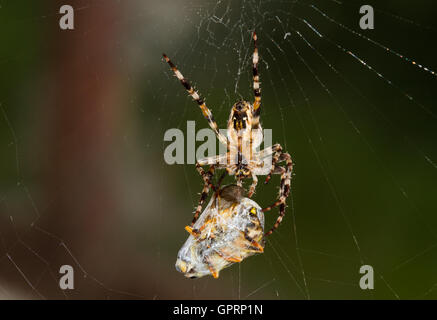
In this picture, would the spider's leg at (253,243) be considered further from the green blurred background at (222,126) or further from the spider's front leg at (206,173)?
the green blurred background at (222,126)

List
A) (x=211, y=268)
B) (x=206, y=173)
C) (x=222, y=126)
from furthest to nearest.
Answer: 1. (x=222, y=126)
2. (x=206, y=173)
3. (x=211, y=268)

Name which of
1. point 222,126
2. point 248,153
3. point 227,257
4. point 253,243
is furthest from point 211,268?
point 222,126

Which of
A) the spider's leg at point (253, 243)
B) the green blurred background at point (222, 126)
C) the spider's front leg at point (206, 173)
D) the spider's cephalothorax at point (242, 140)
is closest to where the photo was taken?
the spider's leg at point (253, 243)

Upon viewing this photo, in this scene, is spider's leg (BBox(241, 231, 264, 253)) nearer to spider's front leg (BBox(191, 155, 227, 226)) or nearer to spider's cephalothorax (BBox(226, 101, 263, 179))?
spider's front leg (BBox(191, 155, 227, 226))

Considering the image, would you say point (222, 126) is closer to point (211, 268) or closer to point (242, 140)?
point (242, 140)

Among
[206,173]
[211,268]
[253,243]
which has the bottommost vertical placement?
[211,268]

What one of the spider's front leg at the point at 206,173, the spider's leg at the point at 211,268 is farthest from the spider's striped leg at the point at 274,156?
the spider's leg at the point at 211,268

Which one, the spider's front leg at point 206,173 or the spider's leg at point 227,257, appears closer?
the spider's leg at point 227,257

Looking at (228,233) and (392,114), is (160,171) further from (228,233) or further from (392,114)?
(228,233)

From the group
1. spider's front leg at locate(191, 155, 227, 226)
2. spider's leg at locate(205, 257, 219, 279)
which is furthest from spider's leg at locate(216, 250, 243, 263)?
spider's front leg at locate(191, 155, 227, 226)

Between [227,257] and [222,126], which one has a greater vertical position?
[222,126]
